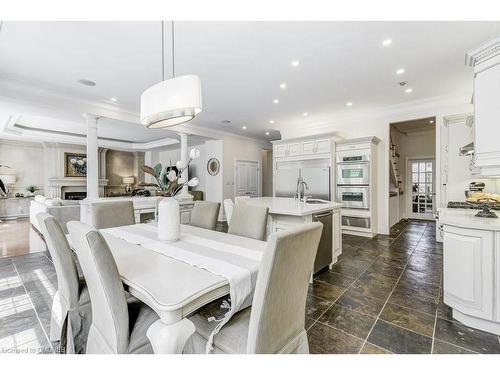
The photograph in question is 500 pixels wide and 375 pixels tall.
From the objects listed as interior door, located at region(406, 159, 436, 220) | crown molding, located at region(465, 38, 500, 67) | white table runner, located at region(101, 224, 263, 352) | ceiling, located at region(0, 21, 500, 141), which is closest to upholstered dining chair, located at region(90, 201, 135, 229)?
white table runner, located at region(101, 224, 263, 352)

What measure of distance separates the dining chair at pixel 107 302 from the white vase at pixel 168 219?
64 centimetres

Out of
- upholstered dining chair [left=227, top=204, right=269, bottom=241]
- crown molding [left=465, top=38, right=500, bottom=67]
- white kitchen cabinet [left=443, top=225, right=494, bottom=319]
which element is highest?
crown molding [left=465, top=38, right=500, bottom=67]

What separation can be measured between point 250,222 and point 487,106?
227 cm

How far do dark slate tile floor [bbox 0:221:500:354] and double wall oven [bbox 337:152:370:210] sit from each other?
4.76 feet

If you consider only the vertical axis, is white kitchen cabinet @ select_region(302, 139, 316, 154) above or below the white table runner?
above

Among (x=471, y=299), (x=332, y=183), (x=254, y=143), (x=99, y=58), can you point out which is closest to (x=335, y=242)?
(x=471, y=299)

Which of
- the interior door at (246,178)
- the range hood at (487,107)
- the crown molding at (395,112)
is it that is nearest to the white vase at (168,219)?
the range hood at (487,107)

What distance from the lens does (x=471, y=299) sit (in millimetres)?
1794

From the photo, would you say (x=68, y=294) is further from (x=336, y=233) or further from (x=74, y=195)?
(x=74, y=195)

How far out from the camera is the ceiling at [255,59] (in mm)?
2318

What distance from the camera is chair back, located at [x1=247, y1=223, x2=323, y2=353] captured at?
91cm

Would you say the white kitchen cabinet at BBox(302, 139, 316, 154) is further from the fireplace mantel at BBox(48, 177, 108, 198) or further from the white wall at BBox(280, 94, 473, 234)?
the fireplace mantel at BBox(48, 177, 108, 198)

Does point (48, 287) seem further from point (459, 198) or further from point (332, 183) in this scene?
point (459, 198)

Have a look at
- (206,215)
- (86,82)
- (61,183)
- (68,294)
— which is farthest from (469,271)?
(61,183)
